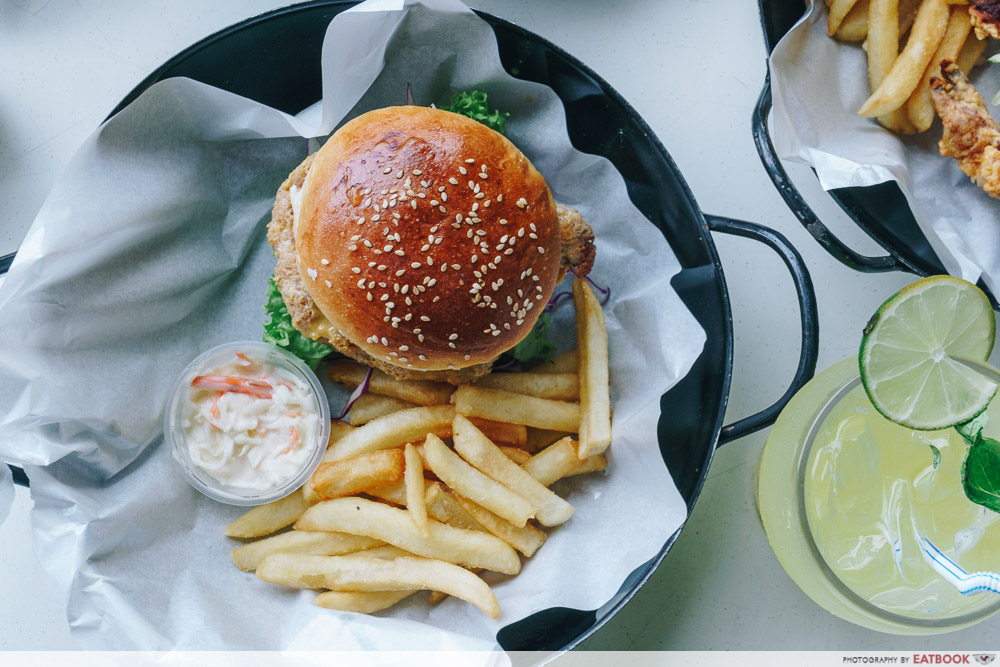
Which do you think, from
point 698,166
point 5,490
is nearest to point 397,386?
point 5,490

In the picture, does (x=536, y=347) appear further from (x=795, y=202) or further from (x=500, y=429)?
(x=795, y=202)

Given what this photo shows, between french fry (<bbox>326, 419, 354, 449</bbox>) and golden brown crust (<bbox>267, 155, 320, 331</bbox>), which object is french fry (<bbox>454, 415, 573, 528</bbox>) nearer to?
french fry (<bbox>326, 419, 354, 449</bbox>)

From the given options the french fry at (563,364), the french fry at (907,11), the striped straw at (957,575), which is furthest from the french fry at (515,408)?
the french fry at (907,11)

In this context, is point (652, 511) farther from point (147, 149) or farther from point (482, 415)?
point (147, 149)

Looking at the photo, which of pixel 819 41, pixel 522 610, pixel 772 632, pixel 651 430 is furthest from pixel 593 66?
pixel 772 632

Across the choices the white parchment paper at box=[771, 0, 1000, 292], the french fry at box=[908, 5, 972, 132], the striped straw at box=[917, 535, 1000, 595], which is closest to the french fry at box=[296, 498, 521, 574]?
the striped straw at box=[917, 535, 1000, 595]

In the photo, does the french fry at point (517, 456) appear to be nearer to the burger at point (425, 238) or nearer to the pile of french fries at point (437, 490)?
the pile of french fries at point (437, 490)
